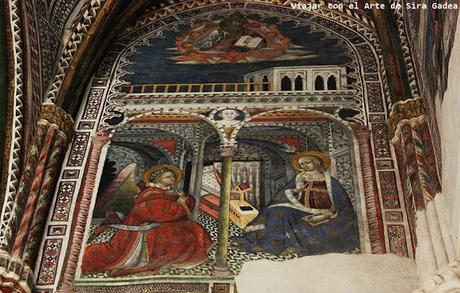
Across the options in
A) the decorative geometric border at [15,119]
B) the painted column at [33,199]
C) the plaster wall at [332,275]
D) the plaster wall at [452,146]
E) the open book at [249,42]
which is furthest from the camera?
the open book at [249,42]

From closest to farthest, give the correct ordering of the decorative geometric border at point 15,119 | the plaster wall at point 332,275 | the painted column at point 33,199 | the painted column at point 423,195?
the painted column at point 423,195 < the plaster wall at point 332,275 < the painted column at point 33,199 < the decorative geometric border at point 15,119

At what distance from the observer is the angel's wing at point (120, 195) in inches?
305

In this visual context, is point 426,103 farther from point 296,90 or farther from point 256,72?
point 256,72

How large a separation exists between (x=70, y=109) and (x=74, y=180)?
37.4 inches

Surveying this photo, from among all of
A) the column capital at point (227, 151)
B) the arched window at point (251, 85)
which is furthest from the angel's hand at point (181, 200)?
the arched window at point (251, 85)

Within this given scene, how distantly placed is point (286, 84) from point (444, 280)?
3.49m

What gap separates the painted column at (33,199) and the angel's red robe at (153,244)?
1.59ft

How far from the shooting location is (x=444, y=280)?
596 centimetres

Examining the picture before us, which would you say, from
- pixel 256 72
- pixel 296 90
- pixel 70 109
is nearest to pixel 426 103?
pixel 296 90

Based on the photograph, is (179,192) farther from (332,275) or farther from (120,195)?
(332,275)

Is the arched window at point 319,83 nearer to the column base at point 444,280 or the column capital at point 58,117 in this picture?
the column capital at point 58,117

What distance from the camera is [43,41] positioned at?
882cm

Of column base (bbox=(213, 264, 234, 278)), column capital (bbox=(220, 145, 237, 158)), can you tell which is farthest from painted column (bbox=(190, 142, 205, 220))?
column base (bbox=(213, 264, 234, 278))

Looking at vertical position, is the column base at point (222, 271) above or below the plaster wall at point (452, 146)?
below
